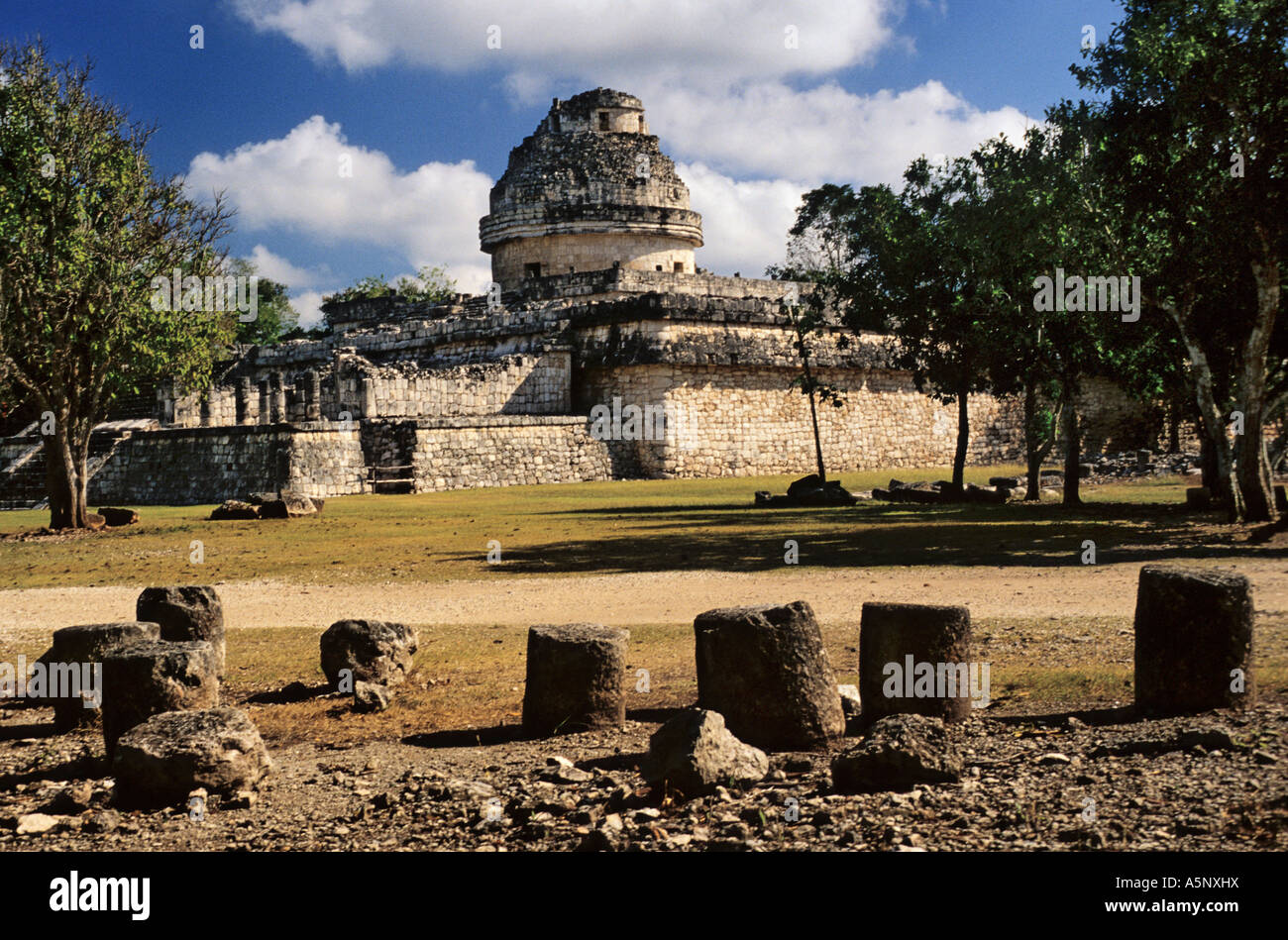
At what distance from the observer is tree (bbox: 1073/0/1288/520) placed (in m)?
14.5

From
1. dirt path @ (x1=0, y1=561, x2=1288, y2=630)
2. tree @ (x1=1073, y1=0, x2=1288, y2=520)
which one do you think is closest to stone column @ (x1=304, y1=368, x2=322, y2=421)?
dirt path @ (x1=0, y1=561, x2=1288, y2=630)

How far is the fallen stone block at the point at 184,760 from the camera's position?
631cm

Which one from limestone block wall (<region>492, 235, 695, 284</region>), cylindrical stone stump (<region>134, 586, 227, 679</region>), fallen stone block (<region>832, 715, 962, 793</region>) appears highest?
limestone block wall (<region>492, 235, 695, 284</region>)

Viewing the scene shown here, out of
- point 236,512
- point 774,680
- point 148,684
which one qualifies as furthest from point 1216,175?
point 236,512

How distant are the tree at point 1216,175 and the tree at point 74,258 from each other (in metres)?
13.9

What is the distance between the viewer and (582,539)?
1645cm

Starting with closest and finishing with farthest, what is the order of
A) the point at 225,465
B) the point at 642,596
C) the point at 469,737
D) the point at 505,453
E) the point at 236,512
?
the point at 469,737, the point at 642,596, the point at 236,512, the point at 225,465, the point at 505,453

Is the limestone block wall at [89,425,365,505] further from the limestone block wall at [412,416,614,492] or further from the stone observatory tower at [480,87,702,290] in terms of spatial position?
the stone observatory tower at [480,87,702,290]

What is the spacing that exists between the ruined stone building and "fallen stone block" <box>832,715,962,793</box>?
20139 millimetres

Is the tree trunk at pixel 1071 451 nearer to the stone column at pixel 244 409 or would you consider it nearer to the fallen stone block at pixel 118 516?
the fallen stone block at pixel 118 516

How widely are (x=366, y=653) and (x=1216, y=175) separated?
12.4 metres

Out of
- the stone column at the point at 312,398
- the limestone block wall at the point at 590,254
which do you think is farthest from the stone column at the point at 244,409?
the limestone block wall at the point at 590,254

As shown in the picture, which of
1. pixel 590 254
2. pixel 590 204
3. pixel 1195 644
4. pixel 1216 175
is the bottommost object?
pixel 1195 644

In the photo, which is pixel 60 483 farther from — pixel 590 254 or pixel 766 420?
pixel 590 254
